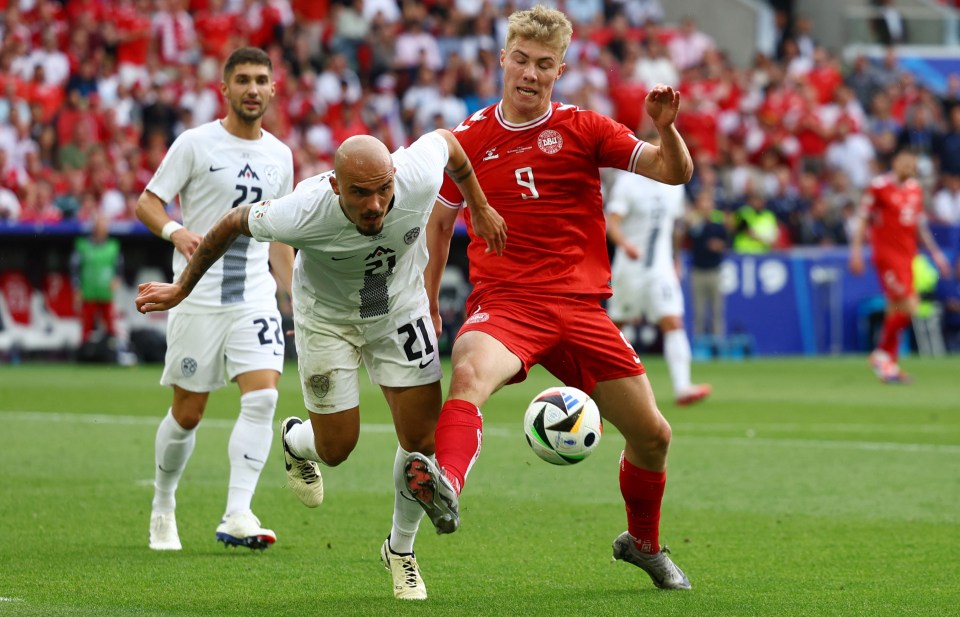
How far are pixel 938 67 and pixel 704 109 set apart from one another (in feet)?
28.1

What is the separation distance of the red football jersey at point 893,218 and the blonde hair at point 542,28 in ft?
43.9

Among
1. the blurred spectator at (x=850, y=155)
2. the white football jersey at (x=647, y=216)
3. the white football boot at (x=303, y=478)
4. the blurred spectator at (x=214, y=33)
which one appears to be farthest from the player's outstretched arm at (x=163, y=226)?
the blurred spectator at (x=850, y=155)

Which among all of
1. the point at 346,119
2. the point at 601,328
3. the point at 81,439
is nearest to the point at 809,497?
the point at 601,328

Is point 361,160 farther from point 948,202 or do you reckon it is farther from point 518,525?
point 948,202

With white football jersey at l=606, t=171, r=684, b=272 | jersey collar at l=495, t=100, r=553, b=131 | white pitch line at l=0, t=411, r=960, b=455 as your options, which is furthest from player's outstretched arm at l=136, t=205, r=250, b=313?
white football jersey at l=606, t=171, r=684, b=272

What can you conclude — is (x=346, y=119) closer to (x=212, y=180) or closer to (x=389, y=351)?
(x=212, y=180)

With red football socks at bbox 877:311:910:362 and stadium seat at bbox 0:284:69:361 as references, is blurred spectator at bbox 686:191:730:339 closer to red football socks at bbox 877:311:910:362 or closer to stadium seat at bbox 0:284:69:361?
red football socks at bbox 877:311:910:362

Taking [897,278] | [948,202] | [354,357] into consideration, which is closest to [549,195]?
[354,357]

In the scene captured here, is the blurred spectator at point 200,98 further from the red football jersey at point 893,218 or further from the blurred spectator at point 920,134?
the blurred spectator at point 920,134

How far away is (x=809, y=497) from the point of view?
9.54 metres

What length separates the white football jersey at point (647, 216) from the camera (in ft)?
51.5

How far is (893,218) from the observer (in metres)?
19.2

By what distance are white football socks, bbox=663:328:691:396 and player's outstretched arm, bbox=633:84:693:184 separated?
861 centimetres

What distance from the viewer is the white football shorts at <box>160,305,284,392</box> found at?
25.6ft
